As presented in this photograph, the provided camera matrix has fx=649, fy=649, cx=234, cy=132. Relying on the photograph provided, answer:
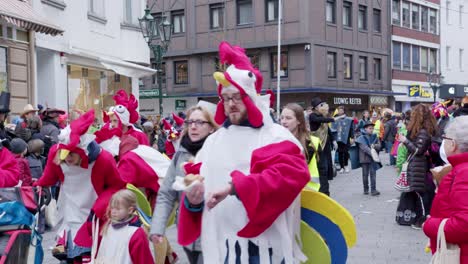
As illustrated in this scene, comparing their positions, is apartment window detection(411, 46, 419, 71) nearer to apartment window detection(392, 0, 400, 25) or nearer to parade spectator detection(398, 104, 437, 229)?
apartment window detection(392, 0, 400, 25)

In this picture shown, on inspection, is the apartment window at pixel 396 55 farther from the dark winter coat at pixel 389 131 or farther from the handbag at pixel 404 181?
the handbag at pixel 404 181

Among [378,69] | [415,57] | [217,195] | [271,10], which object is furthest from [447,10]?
[217,195]

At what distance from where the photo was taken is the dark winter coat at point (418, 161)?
8883mm

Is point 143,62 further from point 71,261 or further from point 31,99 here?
point 71,261

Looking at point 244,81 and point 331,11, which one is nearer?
point 244,81

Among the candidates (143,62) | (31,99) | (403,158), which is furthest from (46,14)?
(403,158)

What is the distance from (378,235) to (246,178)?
6065 millimetres

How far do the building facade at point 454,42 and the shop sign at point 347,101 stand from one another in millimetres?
11009

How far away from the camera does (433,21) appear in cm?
4509

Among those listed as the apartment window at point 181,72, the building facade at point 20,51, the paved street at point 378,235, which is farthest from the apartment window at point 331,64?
the building facade at point 20,51

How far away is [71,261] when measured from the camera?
540 cm

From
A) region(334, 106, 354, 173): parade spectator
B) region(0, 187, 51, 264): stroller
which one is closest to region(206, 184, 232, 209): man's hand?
region(0, 187, 51, 264): stroller

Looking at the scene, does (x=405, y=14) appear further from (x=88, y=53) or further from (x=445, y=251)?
(x=445, y=251)

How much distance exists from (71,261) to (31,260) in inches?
13.7
